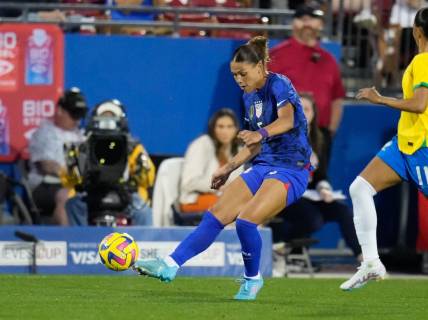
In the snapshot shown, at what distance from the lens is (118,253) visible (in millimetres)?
10234

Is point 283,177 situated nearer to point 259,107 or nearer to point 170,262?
point 259,107

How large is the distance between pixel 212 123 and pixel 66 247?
2.17 meters

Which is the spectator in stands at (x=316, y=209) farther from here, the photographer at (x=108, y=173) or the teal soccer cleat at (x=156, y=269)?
the teal soccer cleat at (x=156, y=269)

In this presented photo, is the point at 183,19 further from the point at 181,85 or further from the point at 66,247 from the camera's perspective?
the point at 66,247

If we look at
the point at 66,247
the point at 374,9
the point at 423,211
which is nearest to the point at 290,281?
the point at 66,247

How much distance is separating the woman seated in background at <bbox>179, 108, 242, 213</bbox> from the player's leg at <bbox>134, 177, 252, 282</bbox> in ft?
14.8

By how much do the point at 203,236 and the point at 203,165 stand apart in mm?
4900

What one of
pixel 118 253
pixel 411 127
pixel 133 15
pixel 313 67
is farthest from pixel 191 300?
pixel 133 15

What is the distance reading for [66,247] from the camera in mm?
13758

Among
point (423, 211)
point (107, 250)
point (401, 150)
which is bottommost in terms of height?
point (423, 211)

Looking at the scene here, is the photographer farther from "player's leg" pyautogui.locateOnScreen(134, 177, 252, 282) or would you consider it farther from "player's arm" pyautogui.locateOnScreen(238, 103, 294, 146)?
"player's arm" pyautogui.locateOnScreen(238, 103, 294, 146)

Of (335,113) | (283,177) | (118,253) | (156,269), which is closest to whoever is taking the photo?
(156,269)

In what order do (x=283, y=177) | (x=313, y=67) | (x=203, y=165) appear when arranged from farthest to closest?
(x=313, y=67)
(x=203, y=165)
(x=283, y=177)

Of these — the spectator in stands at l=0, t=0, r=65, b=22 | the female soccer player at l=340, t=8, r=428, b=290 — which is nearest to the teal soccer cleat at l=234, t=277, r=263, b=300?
Answer: the female soccer player at l=340, t=8, r=428, b=290
